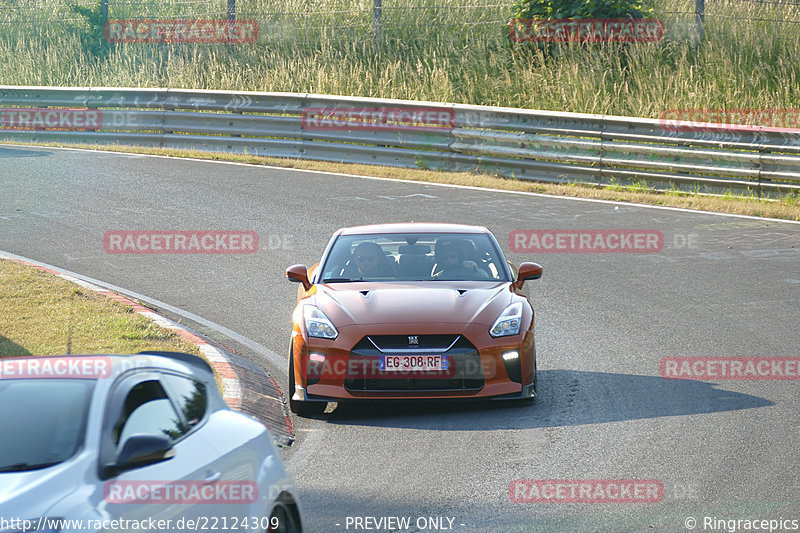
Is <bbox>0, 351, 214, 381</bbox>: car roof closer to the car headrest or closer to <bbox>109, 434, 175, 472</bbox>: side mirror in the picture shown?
<bbox>109, 434, 175, 472</bbox>: side mirror

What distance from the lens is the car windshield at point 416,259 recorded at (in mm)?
9484

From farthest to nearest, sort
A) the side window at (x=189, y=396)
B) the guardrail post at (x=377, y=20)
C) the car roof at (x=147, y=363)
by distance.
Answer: the guardrail post at (x=377, y=20)
the side window at (x=189, y=396)
the car roof at (x=147, y=363)

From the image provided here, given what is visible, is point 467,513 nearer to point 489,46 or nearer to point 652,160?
point 652,160

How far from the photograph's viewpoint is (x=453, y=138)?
21156mm

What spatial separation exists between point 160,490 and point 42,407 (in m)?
0.64

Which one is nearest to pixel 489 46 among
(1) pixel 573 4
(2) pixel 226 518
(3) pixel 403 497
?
(1) pixel 573 4

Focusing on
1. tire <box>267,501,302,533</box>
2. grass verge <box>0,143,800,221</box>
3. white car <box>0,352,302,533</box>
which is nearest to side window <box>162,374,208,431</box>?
white car <box>0,352,302,533</box>

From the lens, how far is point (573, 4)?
25000 mm

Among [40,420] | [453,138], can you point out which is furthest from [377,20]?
[40,420]

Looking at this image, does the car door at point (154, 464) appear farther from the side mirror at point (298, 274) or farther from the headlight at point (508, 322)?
the side mirror at point (298, 274)

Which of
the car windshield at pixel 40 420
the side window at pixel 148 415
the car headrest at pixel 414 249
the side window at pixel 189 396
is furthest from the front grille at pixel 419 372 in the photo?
the car windshield at pixel 40 420

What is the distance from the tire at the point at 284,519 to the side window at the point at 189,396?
539mm

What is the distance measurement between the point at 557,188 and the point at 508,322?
10982 millimetres

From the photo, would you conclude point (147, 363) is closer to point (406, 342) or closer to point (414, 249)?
point (406, 342)
